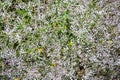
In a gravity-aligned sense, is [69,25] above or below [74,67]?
above

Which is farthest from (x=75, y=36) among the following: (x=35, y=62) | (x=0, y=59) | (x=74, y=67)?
(x=0, y=59)

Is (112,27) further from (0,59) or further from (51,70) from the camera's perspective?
(0,59)

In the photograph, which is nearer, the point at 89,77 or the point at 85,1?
the point at 89,77

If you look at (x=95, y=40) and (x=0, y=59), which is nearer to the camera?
(x=0, y=59)

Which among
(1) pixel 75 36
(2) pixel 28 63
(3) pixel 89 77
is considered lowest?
(3) pixel 89 77

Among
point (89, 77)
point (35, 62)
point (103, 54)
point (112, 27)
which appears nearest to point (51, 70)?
point (35, 62)

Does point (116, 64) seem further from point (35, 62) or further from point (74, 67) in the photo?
point (35, 62)

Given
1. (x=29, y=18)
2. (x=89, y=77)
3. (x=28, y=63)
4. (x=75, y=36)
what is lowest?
(x=89, y=77)
